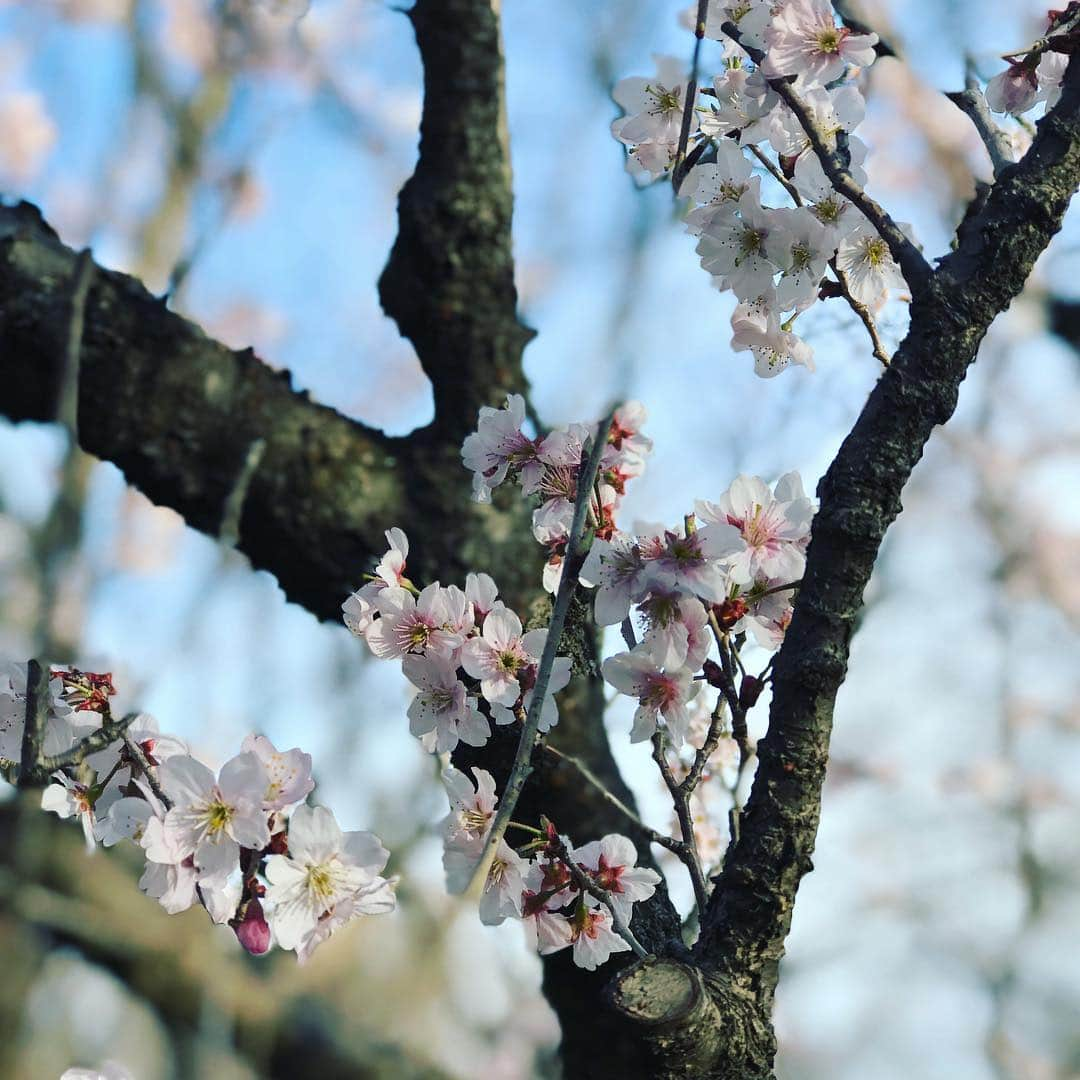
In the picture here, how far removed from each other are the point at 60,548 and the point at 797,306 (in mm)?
643

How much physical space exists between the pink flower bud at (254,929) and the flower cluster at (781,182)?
0.57 m

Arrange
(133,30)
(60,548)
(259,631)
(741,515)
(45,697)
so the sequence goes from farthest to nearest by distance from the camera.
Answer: (133,30), (259,631), (60,548), (741,515), (45,697)

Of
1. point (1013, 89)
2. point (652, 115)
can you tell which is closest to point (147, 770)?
point (652, 115)

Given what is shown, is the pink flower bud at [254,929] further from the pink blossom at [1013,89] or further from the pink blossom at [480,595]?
the pink blossom at [1013,89]

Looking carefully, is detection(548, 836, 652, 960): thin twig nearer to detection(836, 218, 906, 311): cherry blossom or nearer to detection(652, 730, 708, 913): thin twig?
detection(652, 730, 708, 913): thin twig

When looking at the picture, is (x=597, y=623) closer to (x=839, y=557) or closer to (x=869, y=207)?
(x=839, y=557)

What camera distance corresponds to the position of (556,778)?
102cm

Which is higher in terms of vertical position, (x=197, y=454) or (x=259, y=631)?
(x=259, y=631)

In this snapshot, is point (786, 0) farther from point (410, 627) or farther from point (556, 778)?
point (556, 778)

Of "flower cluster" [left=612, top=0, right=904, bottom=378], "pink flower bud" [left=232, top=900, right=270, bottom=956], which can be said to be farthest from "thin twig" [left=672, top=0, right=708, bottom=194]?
"pink flower bud" [left=232, top=900, right=270, bottom=956]

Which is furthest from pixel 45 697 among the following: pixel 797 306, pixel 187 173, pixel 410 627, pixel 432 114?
pixel 187 173

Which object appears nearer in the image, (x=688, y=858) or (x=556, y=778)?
(x=688, y=858)

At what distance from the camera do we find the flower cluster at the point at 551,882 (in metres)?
0.72

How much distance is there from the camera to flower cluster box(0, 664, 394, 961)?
67cm
